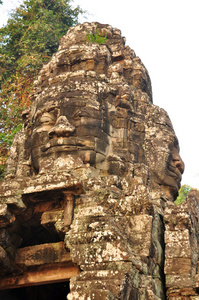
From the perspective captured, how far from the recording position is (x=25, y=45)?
1819 centimetres

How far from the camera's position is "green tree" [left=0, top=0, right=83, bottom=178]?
17.0m

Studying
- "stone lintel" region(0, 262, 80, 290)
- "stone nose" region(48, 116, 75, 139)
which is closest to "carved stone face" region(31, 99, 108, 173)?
"stone nose" region(48, 116, 75, 139)

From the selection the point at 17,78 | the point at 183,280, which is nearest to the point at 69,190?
the point at 183,280

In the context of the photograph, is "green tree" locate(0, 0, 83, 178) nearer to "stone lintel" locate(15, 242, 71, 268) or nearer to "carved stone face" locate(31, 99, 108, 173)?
"carved stone face" locate(31, 99, 108, 173)

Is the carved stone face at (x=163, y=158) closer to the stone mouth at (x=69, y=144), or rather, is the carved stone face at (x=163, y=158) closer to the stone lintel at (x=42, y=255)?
the stone mouth at (x=69, y=144)

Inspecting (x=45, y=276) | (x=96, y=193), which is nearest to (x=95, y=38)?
(x=96, y=193)

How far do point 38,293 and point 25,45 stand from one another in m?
12.2

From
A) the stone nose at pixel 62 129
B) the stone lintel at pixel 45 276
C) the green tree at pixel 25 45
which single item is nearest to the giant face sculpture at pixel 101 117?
the stone nose at pixel 62 129

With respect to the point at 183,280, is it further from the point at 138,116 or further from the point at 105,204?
the point at 138,116

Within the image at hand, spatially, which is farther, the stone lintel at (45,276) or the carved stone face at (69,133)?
the carved stone face at (69,133)

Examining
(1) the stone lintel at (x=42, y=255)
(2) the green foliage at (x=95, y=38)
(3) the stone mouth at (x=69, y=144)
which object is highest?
(2) the green foliage at (x=95, y=38)

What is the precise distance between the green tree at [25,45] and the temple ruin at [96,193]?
19.6ft

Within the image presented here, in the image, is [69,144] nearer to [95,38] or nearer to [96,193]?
[96,193]

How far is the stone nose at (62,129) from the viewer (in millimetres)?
8336
